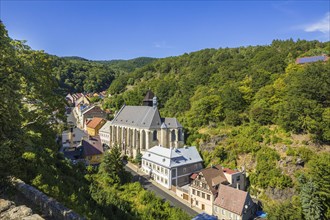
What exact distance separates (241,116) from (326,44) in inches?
1949

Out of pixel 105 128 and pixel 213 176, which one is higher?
pixel 105 128

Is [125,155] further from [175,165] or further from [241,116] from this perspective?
[241,116]

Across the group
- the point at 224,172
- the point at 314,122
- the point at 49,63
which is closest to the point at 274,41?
the point at 314,122

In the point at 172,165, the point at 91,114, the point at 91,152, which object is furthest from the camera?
the point at 91,114

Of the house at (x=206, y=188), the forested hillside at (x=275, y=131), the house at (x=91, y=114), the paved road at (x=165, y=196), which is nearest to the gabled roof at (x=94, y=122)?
the house at (x=91, y=114)

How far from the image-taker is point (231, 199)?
30719 millimetres

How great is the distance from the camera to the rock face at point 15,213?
28.1 feet

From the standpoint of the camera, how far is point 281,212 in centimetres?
2625

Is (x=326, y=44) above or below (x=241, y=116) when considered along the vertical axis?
above

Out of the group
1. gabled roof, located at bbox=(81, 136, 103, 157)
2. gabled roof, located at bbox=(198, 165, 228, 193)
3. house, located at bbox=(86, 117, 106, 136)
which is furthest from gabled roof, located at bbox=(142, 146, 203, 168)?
house, located at bbox=(86, 117, 106, 136)

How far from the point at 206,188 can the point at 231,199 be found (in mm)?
3698

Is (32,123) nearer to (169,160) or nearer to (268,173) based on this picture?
(169,160)

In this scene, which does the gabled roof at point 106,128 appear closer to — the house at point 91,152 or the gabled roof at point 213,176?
the house at point 91,152

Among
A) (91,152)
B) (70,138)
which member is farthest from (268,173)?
(70,138)
